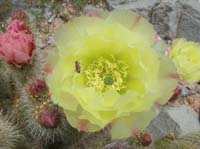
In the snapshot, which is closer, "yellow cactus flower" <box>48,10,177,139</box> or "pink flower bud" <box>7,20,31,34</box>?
"yellow cactus flower" <box>48,10,177,139</box>

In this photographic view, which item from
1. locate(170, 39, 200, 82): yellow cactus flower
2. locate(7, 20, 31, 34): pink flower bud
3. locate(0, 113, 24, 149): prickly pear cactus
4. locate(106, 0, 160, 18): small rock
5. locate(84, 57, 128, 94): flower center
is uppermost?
locate(84, 57, 128, 94): flower center

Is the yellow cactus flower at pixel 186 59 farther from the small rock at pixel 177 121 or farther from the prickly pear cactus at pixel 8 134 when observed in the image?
the small rock at pixel 177 121

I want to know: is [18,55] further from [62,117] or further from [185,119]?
[185,119]

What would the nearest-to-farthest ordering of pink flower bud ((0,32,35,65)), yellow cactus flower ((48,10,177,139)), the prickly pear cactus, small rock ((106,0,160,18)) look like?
yellow cactus flower ((48,10,177,139)) < pink flower bud ((0,32,35,65)) < the prickly pear cactus < small rock ((106,0,160,18))

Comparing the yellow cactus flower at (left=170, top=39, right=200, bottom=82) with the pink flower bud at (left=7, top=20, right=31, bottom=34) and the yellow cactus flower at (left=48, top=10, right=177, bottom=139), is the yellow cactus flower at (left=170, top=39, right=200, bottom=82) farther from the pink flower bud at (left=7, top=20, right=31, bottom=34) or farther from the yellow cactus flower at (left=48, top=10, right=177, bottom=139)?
the pink flower bud at (left=7, top=20, right=31, bottom=34)

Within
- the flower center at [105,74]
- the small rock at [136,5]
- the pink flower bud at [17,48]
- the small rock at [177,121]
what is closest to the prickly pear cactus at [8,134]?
the pink flower bud at [17,48]

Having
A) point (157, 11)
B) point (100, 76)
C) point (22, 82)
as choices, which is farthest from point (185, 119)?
point (100, 76)

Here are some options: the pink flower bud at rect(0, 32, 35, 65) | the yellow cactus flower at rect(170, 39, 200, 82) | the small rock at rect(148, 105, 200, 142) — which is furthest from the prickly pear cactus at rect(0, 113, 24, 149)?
the small rock at rect(148, 105, 200, 142)
